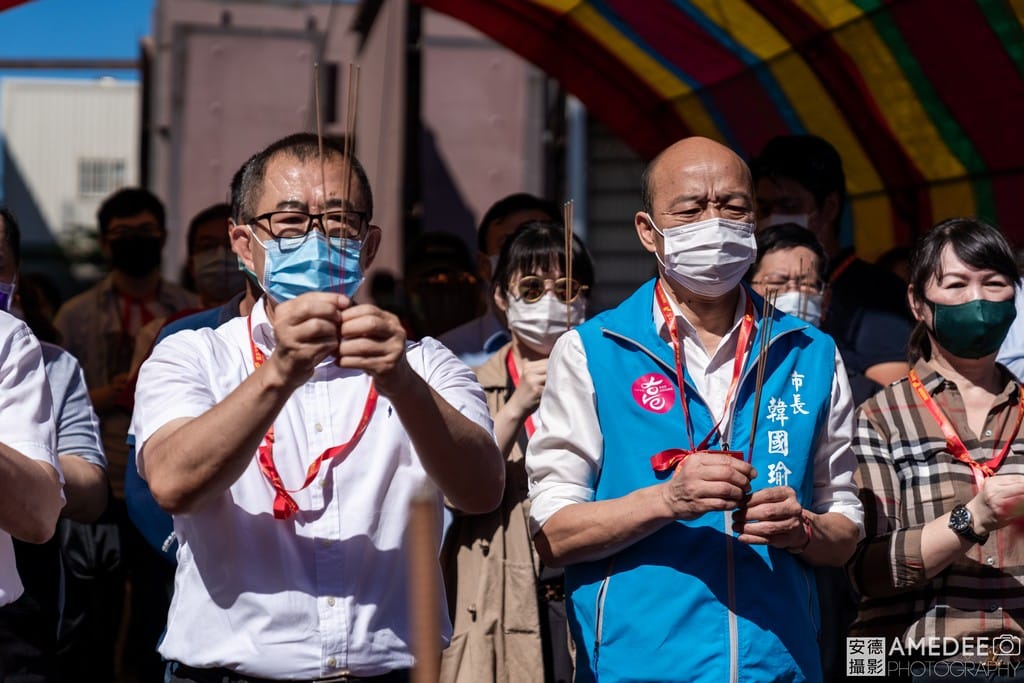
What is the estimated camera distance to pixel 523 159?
12.7 m

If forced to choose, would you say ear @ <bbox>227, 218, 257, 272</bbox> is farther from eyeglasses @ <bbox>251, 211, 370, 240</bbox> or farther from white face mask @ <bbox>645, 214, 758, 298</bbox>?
white face mask @ <bbox>645, 214, 758, 298</bbox>

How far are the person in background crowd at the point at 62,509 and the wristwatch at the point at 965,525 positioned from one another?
91.1 inches

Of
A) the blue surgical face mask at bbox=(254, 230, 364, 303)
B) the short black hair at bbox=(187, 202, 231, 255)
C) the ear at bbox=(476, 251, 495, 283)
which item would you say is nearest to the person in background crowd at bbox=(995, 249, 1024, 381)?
the ear at bbox=(476, 251, 495, 283)

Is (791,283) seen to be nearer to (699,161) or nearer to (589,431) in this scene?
(699,161)

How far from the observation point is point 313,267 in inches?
114

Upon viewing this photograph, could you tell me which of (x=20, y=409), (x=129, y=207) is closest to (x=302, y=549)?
(x=20, y=409)

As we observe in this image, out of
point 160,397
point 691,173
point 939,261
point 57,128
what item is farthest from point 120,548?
point 57,128

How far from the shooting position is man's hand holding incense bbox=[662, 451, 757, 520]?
295cm

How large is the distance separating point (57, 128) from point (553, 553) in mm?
40499

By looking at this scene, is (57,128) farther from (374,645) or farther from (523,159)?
(374,645)

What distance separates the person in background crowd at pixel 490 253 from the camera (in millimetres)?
5381

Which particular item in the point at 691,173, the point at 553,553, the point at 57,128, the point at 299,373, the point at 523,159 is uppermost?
the point at 57,128

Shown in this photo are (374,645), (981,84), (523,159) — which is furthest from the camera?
(523,159)

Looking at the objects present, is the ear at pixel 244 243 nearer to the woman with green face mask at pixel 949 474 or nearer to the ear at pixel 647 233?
the ear at pixel 647 233
